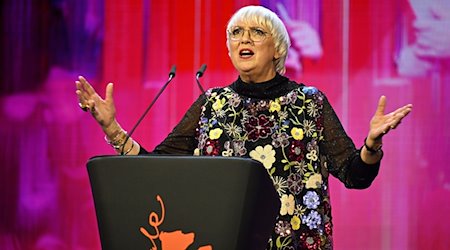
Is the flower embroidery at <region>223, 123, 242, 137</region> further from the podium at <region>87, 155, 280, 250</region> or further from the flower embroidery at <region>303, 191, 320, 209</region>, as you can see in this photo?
the podium at <region>87, 155, 280, 250</region>

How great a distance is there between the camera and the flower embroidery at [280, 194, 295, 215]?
1.88m

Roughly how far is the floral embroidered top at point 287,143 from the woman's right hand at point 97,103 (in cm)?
23

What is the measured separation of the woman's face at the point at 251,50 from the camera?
205 cm

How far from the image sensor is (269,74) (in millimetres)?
2100

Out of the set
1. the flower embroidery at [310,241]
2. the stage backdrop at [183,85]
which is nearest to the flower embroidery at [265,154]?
the flower embroidery at [310,241]

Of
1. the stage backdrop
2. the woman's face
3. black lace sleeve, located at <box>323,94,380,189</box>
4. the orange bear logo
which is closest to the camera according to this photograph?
the orange bear logo

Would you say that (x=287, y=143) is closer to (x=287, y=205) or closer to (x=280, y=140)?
(x=280, y=140)

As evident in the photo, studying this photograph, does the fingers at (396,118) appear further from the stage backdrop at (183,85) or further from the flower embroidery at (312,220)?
the stage backdrop at (183,85)

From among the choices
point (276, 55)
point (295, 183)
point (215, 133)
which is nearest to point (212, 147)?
point (215, 133)

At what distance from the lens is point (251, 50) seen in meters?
2.06

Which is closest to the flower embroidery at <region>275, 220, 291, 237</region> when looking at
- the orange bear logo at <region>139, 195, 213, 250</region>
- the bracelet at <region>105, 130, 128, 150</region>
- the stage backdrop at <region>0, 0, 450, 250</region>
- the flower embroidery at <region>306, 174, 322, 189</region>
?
the flower embroidery at <region>306, 174, 322, 189</region>

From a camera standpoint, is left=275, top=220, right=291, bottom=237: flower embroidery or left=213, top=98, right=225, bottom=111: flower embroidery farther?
left=213, top=98, right=225, bottom=111: flower embroidery

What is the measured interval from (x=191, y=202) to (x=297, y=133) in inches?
27.8

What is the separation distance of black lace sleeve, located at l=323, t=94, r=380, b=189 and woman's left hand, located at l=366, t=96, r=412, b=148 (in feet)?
0.35
